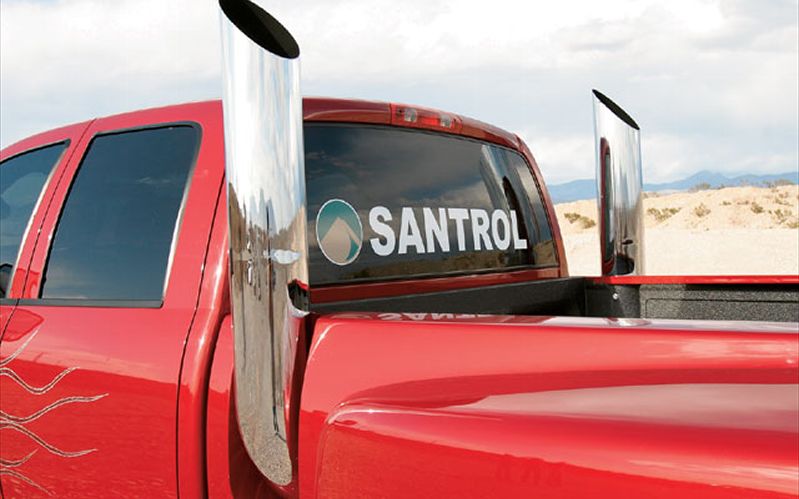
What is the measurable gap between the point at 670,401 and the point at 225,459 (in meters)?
1.13

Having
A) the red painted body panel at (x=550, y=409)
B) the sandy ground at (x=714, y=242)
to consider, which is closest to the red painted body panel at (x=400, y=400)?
the red painted body panel at (x=550, y=409)

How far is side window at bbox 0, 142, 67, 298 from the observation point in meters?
3.13

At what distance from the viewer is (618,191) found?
434 cm

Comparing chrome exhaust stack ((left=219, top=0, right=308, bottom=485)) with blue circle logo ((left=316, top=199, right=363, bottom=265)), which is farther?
blue circle logo ((left=316, top=199, right=363, bottom=265))

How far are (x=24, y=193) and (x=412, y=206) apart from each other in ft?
4.72

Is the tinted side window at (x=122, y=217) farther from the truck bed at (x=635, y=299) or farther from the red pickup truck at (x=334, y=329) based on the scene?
the truck bed at (x=635, y=299)

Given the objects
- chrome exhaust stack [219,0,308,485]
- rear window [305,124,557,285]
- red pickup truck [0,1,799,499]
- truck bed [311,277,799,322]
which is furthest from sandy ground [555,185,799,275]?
chrome exhaust stack [219,0,308,485]

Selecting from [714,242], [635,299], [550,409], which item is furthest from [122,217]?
[714,242]

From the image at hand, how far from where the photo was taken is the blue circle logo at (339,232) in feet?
8.74

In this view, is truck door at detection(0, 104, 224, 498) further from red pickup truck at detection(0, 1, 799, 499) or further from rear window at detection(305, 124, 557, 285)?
rear window at detection(305, 124, 557, 285)

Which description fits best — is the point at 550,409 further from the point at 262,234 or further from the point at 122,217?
the point at 122,217

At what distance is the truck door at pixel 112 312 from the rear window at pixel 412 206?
37 cm

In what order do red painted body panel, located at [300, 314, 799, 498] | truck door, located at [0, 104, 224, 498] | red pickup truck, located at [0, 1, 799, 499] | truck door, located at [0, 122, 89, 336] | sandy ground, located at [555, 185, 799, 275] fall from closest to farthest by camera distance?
red painted body panel, located at [300, 314, 799, 498], red pickup truck, located at [0, 1, 799, 499], truck door, located at [0, 104, 224, 498], truck door, located at [0, 122, 89, 336], sandy ground, located at [555, 185, 799, 275]

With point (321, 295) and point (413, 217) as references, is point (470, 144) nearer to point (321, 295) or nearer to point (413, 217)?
point (413, 217)
